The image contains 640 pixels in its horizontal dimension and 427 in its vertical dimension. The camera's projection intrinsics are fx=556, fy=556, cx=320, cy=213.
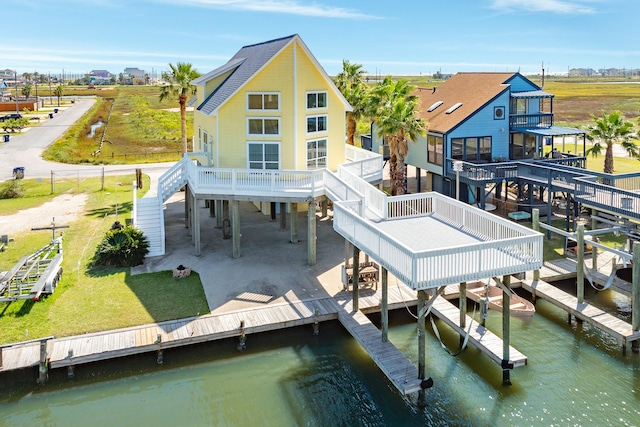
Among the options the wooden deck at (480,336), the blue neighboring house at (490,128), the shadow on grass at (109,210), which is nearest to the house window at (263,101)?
the blue neighboring house at (490,128)

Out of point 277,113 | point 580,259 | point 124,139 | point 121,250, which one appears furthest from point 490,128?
point 124,139

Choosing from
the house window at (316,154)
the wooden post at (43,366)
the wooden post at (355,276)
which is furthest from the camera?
the house window at (316,154)

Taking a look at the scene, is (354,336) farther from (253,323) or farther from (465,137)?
(465,137)

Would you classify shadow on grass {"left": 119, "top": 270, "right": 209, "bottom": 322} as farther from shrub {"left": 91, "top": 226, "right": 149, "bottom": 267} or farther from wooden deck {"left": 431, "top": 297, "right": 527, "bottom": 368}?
wooden deck {"left": 431, "top": 297, "right": 527, "bottom": 368}

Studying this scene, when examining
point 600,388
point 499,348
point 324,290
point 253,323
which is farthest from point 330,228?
point 600,388

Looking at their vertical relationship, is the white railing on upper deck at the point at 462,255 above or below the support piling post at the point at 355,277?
above

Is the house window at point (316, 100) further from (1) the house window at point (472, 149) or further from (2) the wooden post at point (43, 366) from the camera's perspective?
(2) the wooden post at point (43, 366)

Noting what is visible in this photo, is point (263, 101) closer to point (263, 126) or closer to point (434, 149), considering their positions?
point (263, 126)
